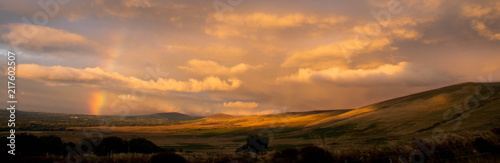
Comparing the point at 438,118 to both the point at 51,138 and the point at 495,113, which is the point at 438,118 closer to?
the point at 495,113

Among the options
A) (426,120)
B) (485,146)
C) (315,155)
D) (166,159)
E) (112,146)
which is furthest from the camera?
(426,120)

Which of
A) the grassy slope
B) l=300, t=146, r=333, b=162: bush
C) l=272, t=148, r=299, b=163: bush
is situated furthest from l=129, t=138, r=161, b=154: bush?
the grassy slope

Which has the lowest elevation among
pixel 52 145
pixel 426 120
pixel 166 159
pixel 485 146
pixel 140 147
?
pixel 426 120

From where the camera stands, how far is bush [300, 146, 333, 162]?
16297 mm

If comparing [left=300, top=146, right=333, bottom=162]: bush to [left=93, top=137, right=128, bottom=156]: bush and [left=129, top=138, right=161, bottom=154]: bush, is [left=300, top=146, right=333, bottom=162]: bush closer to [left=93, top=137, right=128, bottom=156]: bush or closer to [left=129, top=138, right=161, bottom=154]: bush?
[left=93, top=137, right=128, bottom=156]: bush

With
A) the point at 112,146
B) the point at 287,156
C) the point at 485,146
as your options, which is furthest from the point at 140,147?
the point at 485,146

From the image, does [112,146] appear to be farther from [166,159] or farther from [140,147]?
[166,159]

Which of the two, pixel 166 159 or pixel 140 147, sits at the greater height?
pixel 166 159

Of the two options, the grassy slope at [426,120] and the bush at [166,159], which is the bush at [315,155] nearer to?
the bush at [166,159]

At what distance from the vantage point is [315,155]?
16.4 meters

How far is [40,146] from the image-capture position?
107 ft

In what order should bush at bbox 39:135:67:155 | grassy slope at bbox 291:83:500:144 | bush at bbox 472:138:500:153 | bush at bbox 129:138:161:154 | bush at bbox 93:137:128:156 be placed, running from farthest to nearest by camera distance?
grassy slope at bbox 291:83:500:144 < bush at bbox 129:138:161:154 < bush at bbox 93:137:128:156 < bush at bbox 39:135:67:155 < bush at bbox 472:138:500:153

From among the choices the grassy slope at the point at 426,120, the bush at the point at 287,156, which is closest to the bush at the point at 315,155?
the bush at the point at 287,156

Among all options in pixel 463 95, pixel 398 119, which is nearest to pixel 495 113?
pixel 398 119
